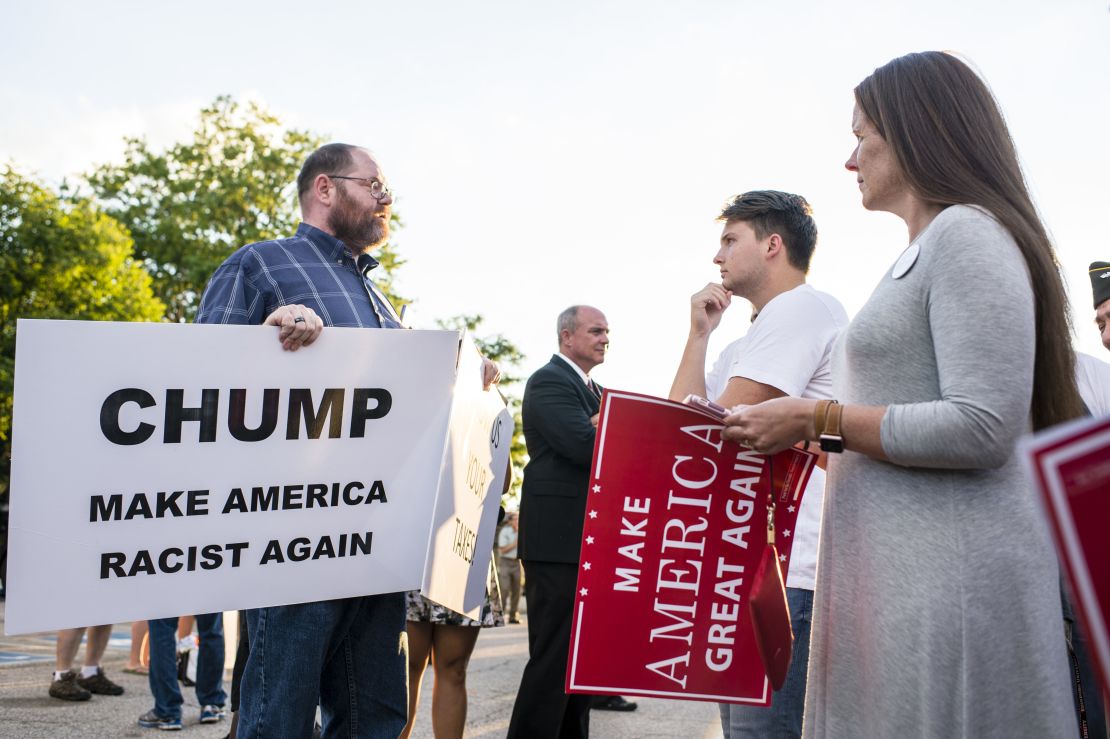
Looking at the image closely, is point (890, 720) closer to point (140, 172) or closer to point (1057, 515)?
point (1057, 515)

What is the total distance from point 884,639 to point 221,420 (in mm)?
1797

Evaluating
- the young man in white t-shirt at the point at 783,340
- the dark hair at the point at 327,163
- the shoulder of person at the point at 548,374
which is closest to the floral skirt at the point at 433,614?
the shoulder of person at the point at 548,374

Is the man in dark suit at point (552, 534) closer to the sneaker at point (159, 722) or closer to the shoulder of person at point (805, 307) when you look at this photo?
the shoulder of person at point (805, 307)

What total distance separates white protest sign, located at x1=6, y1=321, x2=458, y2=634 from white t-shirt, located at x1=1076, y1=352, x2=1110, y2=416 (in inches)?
82.6

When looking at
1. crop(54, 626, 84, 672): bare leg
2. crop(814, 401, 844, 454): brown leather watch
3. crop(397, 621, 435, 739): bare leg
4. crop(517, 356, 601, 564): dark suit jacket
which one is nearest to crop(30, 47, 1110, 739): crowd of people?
crop(814, 401, 844, 454): brown leather watch

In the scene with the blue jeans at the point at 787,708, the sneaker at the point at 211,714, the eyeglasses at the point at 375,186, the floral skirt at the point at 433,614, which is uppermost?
the eyeglasses at the point at 375,186

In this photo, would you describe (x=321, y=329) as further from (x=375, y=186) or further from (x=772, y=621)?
(x=772, y=621)

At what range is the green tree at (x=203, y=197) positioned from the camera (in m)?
32.4

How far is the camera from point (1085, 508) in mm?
776

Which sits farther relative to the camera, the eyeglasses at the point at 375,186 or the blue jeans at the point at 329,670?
the eyeglasses at the point at 375,186

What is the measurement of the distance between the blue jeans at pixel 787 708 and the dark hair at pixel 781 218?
109 centimetres

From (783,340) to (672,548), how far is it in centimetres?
68

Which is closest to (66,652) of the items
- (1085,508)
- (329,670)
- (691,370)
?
(329,670)

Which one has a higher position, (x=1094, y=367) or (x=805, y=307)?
(x=805, y=307)
